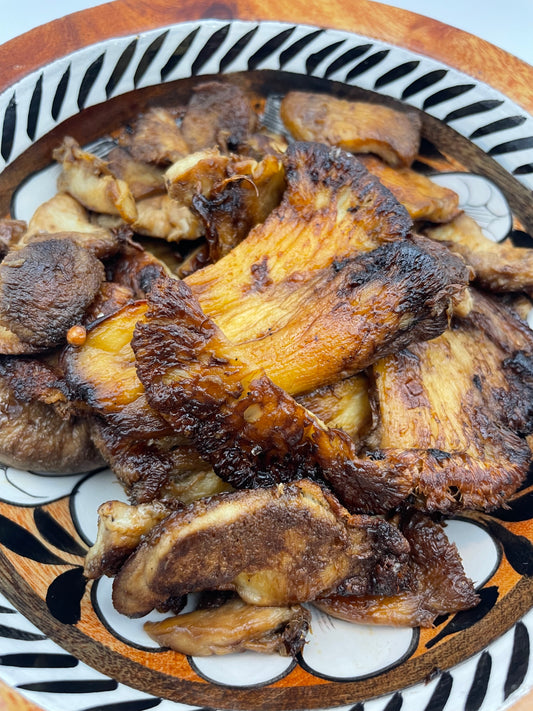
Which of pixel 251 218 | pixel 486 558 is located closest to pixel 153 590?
pixel 486 558

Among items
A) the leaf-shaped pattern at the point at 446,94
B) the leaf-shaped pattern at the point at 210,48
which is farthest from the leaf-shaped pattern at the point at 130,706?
the leaf-shaped pattern at the point at 446,94

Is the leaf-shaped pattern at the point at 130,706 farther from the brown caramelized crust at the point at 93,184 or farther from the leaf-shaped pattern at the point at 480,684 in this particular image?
the brown caramelized crust at the point at 93,184

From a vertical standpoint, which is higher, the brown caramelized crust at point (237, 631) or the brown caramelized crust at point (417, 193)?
the brown caramelized crust at point (417, 193)

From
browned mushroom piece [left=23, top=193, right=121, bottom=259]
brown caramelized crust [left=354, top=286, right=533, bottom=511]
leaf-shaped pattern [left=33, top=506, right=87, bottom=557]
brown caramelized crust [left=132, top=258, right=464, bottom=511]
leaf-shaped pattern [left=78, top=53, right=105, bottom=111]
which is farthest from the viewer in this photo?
leaf-shaped pattern [left=78, top=53, right=105, bottom=111]

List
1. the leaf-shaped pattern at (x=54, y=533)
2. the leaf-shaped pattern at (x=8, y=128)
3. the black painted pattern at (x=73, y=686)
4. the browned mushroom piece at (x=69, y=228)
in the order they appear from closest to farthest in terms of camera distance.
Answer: the black painted pattern at (x=73, y=686)
the leaf-shaped pattern at (x=54, y=533)
the browned mushroom piece at (x=69, y=228)
the leaf-shaped pattern at (x=8, y=128)

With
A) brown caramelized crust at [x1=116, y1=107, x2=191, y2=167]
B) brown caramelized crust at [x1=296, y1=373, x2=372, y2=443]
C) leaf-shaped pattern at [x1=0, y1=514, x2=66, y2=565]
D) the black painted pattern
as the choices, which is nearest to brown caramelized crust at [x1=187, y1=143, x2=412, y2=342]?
brown caramelized crust at [x1=296, y1=373, x2=372, y2=443]

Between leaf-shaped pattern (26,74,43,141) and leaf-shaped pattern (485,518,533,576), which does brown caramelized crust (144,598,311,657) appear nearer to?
leaf-shaped pattern (485,518,533,576)

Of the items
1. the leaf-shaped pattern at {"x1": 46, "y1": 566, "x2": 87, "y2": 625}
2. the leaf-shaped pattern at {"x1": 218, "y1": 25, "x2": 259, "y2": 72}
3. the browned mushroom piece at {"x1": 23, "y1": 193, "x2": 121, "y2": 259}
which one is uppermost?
the leaf-shaped pattern at {"x1": 218, "y1": 25, "x2": 259, "y2": 72}
